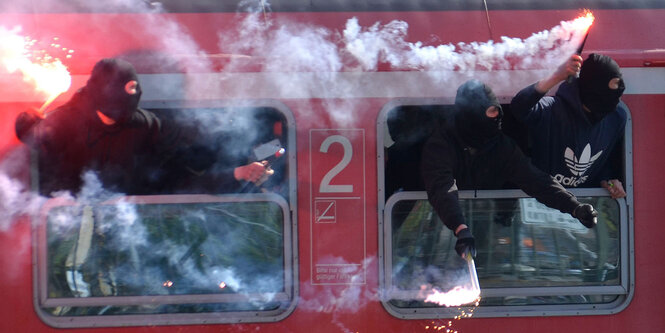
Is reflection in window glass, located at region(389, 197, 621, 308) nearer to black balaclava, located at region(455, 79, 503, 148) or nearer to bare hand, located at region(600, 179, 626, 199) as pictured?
bare hand, located at region(600, 179, 626, 199)

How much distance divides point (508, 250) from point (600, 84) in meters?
0.98

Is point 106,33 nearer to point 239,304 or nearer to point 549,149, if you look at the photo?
point 239,304

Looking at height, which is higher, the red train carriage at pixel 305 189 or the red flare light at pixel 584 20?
the red flare light at pixel 584 20

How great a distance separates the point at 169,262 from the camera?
354 cm

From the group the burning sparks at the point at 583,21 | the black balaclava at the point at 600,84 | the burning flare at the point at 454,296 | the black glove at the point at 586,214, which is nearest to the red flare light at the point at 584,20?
the burning sparks at the point at 583,21

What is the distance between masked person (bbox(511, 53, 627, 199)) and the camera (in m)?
3.45

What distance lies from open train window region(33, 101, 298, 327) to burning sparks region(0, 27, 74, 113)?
420 millimetres

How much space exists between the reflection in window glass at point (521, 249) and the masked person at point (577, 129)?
18 cm

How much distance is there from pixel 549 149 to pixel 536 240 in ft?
1.63

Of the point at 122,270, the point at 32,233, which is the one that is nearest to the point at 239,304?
the point at 122,270

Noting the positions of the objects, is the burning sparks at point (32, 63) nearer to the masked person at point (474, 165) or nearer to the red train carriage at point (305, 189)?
the red train carriage at point (305, 189)

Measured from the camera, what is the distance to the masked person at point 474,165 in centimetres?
327

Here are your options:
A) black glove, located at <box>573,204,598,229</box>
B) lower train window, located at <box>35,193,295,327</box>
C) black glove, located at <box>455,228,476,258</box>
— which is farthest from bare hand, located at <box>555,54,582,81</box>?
lower train window, located at <box>35,193,295,327</box>

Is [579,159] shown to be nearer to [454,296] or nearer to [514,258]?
[514,258]
